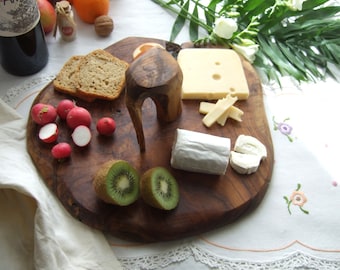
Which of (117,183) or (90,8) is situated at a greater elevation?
(90,8)

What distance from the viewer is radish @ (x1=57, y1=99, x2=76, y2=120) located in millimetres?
1013

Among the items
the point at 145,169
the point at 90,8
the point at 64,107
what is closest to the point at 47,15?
the point at 90,8

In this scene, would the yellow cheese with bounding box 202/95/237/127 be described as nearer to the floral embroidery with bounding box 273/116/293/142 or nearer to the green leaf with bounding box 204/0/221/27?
the floral embroidery with bounding box 273/116/293/142

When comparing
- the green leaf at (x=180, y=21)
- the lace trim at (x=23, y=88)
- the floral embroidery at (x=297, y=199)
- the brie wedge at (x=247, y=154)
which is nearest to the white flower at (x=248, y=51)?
the green leaf at (x=180, y=21)

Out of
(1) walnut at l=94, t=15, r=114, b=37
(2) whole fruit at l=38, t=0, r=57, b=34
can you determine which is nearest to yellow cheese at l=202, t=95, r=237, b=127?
(1) walnut at l=94, t=15, r=114, b=37

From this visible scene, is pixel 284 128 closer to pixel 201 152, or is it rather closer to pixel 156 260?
pixel 201 152

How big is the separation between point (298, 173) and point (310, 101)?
0.25m

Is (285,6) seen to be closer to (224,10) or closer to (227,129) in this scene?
(224,10)

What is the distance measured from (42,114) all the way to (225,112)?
44cm

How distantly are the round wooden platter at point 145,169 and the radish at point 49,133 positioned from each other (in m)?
0.02

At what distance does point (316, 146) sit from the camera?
1.06 meters

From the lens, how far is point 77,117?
3.25ft

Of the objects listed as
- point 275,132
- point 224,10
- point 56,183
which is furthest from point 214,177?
point 224,10

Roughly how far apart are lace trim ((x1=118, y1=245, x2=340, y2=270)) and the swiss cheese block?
1.30 feet
